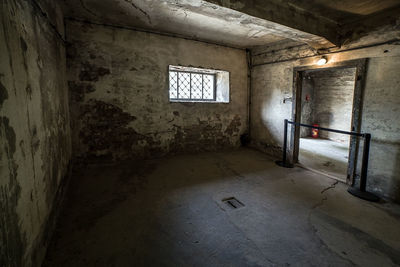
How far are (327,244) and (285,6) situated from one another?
2855mm

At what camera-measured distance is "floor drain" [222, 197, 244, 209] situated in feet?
7.43

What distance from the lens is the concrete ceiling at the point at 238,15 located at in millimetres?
2176

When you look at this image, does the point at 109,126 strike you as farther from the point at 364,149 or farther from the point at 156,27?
the point at 364,149

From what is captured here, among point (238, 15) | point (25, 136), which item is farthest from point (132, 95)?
point (25, 136)

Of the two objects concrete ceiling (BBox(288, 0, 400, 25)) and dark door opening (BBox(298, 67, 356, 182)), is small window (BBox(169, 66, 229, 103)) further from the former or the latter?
dark door opening (BBox(298, 67, 356, 182))

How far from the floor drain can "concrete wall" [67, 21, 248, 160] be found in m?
2.09

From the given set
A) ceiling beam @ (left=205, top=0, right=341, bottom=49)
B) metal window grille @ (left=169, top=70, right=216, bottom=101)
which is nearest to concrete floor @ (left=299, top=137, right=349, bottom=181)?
ceiling beam @ (left=205, top=0, right=341, bottom=49)

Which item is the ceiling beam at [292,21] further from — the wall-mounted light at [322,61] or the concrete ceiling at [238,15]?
the wall-mounted light at [322,61]

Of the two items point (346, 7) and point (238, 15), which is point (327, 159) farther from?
point (238, 15)

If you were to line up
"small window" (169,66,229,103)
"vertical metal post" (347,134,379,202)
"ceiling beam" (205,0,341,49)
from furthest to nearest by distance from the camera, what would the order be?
"small window" (169,66,229,103), "vertical metal post" (347,134,379,202), "ceiling beam" (205,0,341,49)

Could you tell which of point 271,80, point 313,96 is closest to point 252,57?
point 271,80

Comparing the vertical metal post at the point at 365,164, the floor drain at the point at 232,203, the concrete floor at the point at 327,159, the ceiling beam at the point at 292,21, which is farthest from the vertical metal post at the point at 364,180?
the floor drain at the point at 232,203

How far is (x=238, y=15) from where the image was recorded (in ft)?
7.24

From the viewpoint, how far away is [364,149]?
2.59 m
